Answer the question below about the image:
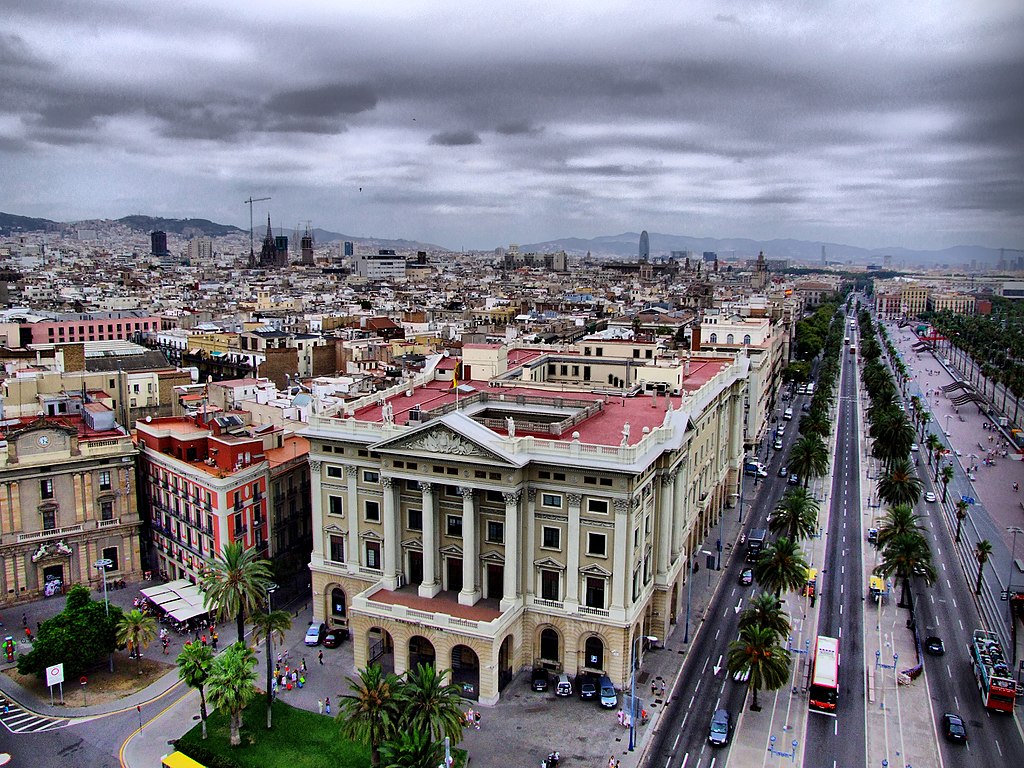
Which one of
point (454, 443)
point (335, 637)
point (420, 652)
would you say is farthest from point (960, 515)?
point (335, 637)

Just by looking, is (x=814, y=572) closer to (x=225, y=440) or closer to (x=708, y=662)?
(x=708, y=662)

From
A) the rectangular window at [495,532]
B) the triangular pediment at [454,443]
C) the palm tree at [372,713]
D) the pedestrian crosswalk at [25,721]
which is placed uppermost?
the triangular pediment at [454,443]

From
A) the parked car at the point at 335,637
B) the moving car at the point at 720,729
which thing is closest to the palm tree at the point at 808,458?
the moving car at the point at 720,729

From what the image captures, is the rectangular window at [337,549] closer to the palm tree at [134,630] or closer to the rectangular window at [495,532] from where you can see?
the rectangular window at [495,532]

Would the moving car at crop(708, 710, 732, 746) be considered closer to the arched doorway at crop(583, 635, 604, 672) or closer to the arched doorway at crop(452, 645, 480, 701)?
the arched doorway at crop(583, 635, 604, 672)

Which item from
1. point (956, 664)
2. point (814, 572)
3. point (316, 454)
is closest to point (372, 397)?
point (316, 454)
